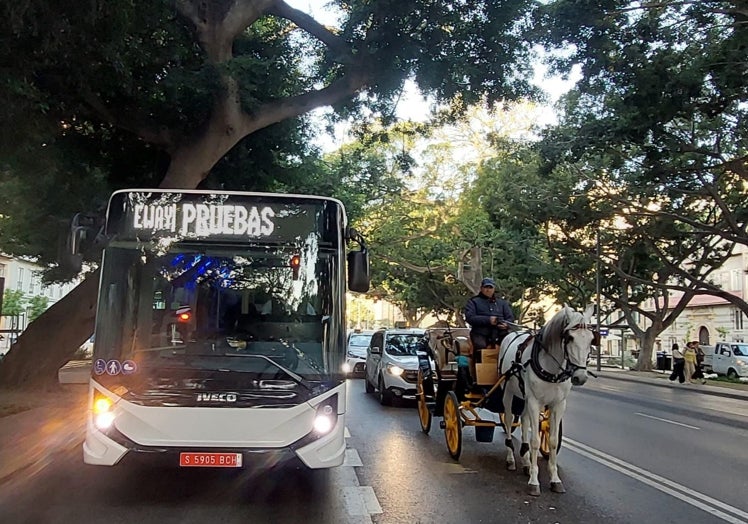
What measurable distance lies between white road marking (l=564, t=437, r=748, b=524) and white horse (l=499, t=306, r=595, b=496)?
1220 millimetres

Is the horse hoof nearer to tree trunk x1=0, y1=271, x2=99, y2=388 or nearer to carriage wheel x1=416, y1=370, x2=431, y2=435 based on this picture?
carriage wheel x1=416, y1=370, x2=431, y2=435

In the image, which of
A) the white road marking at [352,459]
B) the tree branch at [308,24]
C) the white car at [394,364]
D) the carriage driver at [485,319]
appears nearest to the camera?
the white road marking at [352,459]

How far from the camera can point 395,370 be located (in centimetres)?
1486

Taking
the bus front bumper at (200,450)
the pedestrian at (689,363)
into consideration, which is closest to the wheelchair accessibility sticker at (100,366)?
the bus front bumper at (200,450)

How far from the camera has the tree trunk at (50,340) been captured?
1532 cm

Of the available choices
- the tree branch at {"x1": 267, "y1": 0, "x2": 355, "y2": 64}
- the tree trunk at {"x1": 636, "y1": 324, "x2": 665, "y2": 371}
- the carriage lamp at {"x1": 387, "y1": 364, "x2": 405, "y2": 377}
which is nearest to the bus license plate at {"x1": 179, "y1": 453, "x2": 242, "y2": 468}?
the carriage lamp at {"x1": 387, "y1": 364, "x2": 405, "y2": 377}

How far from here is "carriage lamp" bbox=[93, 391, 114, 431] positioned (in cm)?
639

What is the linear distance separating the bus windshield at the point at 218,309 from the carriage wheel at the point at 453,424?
2652 millimetres

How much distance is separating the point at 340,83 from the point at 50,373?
8.90 m

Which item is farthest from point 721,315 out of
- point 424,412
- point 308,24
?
point 424,412

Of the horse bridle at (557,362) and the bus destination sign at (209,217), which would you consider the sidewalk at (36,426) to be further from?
the horse bridle at (557,362)

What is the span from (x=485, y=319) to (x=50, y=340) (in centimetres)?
1062

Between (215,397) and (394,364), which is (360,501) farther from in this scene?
(394,364)

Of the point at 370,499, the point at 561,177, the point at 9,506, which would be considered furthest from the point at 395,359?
the point at 561,177
